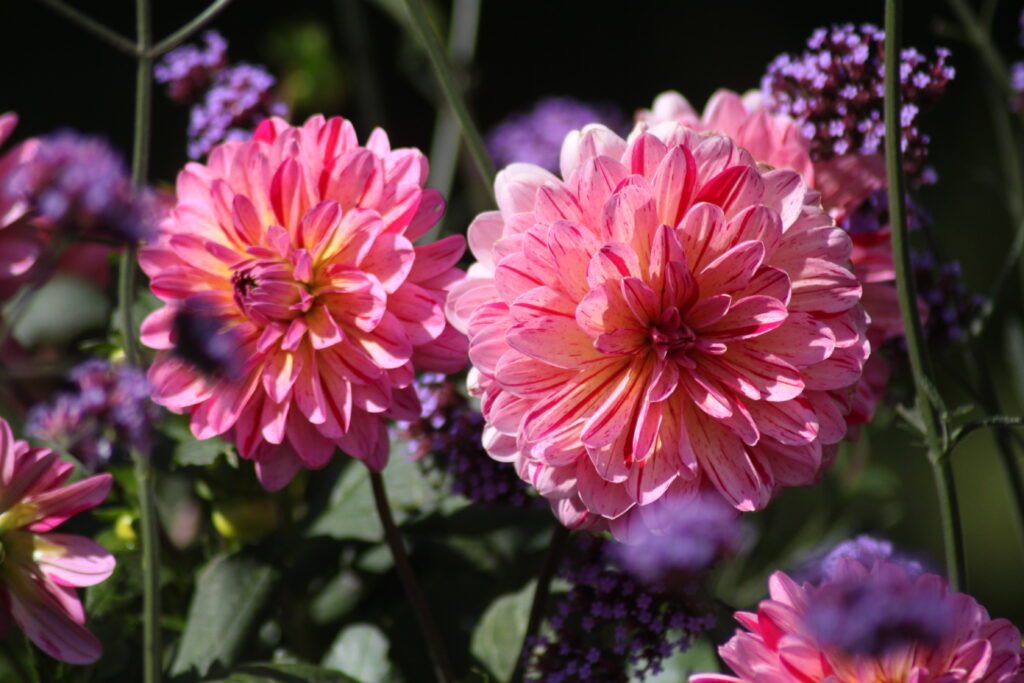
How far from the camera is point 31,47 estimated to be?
158cm

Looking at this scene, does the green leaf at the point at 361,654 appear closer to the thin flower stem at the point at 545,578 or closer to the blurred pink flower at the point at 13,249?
the thin flower stem at the point at 545,578

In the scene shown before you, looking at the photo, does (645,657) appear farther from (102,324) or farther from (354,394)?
(102,324)

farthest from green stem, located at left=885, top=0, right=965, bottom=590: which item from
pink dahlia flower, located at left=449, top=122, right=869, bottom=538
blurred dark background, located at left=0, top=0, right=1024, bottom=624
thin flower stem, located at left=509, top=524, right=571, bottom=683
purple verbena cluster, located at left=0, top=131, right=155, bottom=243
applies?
blurred dark background, located at left=0, top=0, right=1024, bottom=624

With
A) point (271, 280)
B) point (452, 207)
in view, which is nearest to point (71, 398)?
point (271, 280)

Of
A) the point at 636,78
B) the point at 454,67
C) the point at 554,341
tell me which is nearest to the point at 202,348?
the point at 554,341

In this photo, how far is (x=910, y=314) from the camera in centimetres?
38

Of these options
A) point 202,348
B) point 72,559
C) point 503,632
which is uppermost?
point 202,348

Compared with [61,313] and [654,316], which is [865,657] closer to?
[654,316]

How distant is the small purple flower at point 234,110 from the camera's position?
549mm

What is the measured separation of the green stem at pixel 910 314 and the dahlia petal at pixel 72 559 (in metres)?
0.30

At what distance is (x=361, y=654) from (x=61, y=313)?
278mm

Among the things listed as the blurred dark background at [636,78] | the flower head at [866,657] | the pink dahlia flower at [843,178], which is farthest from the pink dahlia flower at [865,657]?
the blurred dark background at [636,78]

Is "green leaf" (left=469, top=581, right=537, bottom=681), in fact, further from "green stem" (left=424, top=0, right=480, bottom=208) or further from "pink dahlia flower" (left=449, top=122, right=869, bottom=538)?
"green stem" (left=424, top=0, right=480, bottom=208)

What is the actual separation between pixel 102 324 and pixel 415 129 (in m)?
0.96
